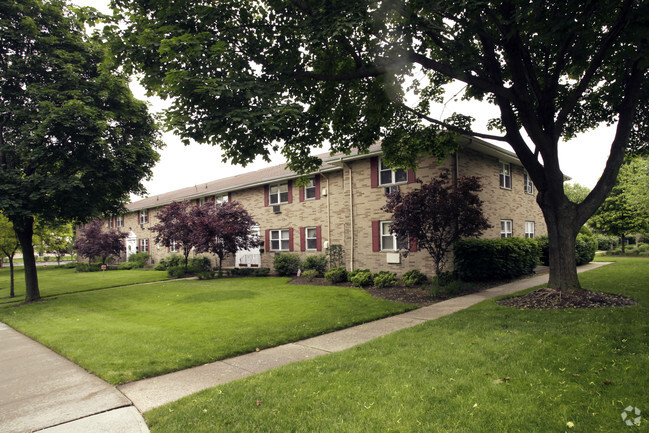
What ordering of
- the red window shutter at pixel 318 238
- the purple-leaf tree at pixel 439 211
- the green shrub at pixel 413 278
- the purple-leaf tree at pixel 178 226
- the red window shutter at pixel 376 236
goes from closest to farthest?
the purple-leaf tree at pixel 439 211
the green shrub at pixel 413 278
the red window shutter at pixel 376 236
the red window shutter at pixel 318 238
the purple-leaf tree at pixel 178 226

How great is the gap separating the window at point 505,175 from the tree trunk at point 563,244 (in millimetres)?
8850

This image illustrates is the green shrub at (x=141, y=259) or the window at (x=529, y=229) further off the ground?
the window at (x=529, y=229)

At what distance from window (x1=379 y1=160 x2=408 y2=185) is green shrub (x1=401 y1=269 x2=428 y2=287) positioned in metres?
3.96

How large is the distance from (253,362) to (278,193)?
16.3m

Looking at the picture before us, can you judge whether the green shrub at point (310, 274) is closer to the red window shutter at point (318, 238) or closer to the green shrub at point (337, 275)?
the green shrub at point (337, 275)

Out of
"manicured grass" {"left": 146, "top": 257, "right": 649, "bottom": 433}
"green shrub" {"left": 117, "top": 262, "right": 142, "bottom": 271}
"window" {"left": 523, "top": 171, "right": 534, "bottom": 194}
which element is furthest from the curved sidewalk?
"green shrub" {"left": 117, "top": 262, "right": 142, "bottom": 271}

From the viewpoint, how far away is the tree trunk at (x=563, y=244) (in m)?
9.12

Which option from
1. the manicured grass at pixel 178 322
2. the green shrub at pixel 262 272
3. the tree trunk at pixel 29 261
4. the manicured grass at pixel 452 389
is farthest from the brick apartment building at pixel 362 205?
the tree trunk at pixel 29 261

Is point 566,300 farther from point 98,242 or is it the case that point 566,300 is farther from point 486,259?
point 98,242

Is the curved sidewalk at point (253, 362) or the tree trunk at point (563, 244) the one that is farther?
the tree trunk at point (563, 244)

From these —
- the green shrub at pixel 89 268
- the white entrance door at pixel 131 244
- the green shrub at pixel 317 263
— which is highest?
the white entrance door at pixel 131 244

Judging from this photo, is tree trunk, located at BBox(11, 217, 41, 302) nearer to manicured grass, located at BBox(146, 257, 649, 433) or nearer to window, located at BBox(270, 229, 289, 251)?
window, located at BBox(270, 229, 289, 251)

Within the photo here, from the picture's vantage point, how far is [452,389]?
424cm

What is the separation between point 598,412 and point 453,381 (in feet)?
4.70
